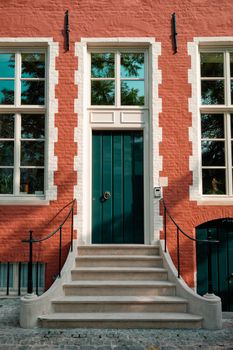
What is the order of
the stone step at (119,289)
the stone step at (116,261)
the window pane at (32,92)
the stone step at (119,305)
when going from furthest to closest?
1. the window pane at (32,92)
2. the stone step at (116,261)
3. the stone step at (119,289)
4. the stone step at (119,305)

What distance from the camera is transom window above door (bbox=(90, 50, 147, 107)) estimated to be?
7.10 metres

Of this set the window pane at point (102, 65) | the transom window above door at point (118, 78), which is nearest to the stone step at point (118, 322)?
the transom window above door at point (118, 78)

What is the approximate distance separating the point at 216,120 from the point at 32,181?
12.6 feet

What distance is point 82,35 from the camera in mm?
6969

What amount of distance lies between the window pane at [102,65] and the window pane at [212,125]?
6.82 ft

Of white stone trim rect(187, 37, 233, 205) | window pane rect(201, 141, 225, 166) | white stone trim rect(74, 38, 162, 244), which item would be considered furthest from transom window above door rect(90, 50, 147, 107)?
window pane rect(201, 141, 225, 166)

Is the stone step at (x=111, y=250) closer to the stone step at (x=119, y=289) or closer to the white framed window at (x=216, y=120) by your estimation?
the stone step at (x=119, y=289)

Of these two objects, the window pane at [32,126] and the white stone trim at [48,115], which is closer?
the white stone trim at [48,115]

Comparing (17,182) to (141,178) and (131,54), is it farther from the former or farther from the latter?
(131,54)

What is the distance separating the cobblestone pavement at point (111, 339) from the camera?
4207 millimetres

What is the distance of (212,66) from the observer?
23.4 ft

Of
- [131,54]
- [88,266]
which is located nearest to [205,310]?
[88,266]

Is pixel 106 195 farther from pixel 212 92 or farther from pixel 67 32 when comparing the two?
pixel 67 32

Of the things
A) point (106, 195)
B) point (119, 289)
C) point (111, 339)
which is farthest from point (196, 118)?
point (111, 339)
